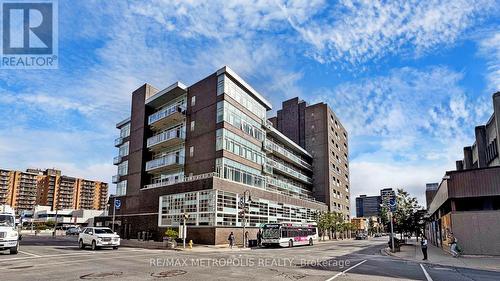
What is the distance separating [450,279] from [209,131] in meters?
35.4

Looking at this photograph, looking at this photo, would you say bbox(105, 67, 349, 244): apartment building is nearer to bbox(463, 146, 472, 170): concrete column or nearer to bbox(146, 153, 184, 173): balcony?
bbox(146, 153, 184, 173): balcony

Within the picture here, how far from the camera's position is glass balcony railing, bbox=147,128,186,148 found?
49656mm

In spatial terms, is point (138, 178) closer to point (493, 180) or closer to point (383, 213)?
point (383, 213)

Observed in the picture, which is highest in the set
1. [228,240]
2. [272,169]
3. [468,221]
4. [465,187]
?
[272,169]

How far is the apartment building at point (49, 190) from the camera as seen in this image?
144 meters

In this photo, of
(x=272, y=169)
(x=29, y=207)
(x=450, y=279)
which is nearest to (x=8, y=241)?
(x=450, y=279)

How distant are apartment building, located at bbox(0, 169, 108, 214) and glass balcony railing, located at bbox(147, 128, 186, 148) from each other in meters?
104

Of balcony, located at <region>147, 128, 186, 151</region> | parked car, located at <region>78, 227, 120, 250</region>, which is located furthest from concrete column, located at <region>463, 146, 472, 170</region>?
parked car, located at <region>78, 227, 120, 250</region>

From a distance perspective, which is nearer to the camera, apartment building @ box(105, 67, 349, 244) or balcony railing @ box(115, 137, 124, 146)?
apartment building @ box(105, 67, 349, 244)

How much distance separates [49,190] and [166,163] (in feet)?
418

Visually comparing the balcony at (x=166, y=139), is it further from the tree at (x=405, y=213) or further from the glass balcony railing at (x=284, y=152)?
the tree at (x=405, y=213)

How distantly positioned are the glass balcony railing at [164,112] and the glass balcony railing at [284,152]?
14168 mm

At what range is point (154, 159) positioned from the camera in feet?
178

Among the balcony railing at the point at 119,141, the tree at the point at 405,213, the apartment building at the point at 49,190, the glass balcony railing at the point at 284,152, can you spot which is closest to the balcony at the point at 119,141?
the balcony railing at the point at 119,141
